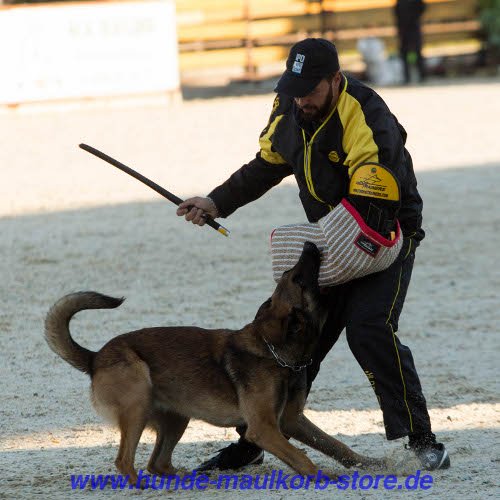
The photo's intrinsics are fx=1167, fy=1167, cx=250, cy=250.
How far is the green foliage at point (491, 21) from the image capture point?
27000 millimetres

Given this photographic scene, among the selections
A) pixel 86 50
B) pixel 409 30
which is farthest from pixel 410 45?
pixel 86 50

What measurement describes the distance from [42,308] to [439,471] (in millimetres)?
4267

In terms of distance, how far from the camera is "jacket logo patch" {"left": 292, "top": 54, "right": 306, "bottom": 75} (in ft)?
16.0

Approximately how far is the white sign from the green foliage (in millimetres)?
8677

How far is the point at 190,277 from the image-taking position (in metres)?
9.46

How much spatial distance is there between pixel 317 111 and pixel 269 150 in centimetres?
50

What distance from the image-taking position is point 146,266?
9875 millimetres

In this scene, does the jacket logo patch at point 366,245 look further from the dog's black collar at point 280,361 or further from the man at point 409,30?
the man at point 409,30

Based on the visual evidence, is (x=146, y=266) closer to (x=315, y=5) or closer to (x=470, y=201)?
(x=470, y=201)

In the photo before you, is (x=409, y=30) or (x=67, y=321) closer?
(x=67, y=321)

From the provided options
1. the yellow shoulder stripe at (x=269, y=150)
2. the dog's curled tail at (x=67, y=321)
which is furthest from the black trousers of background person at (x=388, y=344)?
the dog's curled tail at (x=67, y=321)

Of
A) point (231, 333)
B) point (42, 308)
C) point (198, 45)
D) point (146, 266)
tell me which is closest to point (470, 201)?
point (146, 266)

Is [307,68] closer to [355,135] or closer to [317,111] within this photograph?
[317,111]

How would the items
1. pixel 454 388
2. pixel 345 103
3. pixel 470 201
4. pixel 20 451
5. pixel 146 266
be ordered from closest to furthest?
pixel 345 103 → pixel 20 451 → pixel 454 388 → pixel 146 266 → pixel 470 201
